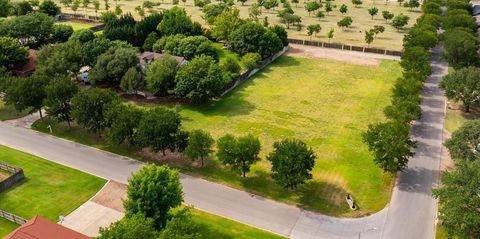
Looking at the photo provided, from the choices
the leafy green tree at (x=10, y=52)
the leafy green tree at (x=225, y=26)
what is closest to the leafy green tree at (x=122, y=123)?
the leafy green tree at (x=10, y=52)

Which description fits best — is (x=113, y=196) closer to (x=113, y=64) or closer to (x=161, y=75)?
(x=161, y=75)

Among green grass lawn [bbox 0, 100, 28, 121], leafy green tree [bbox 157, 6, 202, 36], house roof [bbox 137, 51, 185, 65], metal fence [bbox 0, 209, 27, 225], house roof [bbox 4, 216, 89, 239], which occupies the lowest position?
metal fence [bbox 0, 209, 27, 225]

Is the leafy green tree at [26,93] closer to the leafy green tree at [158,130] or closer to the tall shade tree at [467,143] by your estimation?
the leafy green tree at [158,130]

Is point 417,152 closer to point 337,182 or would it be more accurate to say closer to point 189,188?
point 337,182

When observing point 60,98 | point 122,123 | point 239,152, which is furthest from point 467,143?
point 60,98

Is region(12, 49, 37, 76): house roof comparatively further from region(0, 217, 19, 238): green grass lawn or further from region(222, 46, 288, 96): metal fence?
region(0, 217, 19, 238): green grass lawn

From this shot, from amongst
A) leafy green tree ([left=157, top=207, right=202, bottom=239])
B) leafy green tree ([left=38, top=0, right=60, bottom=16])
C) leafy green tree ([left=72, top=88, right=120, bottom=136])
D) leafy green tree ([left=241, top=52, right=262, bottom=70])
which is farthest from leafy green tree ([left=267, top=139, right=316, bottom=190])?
leafy green tree ([left=38, top=0, right=60, bottom=16])
